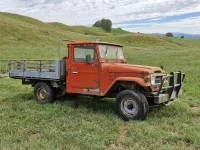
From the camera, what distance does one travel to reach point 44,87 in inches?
466

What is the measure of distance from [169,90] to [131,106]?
49.2 inches

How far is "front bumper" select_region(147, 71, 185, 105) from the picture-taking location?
9.27 metres

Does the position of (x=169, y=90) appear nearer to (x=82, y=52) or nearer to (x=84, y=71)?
(x=84, y=71)

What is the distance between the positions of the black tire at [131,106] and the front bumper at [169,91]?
0.42 meters

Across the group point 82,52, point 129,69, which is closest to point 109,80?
point 129,69

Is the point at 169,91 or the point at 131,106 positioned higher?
the point at 169,91

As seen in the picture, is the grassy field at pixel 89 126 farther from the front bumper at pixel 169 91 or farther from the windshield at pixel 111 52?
the windshield at pixel 111 52

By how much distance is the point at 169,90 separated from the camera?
9852 millimetres

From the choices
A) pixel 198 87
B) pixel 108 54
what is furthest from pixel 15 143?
pixel 198 87

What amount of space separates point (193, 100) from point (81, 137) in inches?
218

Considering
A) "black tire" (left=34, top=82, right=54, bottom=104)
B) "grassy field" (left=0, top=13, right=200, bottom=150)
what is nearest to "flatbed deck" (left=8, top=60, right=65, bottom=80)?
"black tire" (left=34, top=82, right=54, bottom=104)

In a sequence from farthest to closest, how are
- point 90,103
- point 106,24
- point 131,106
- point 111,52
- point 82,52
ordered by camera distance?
1. point 106,24
2. point 90,103
3. point 111,52
4. point 82,52
5. point 131,106

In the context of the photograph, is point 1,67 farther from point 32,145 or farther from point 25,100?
point 32,145

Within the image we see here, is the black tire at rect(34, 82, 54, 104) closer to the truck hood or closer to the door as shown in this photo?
the door
